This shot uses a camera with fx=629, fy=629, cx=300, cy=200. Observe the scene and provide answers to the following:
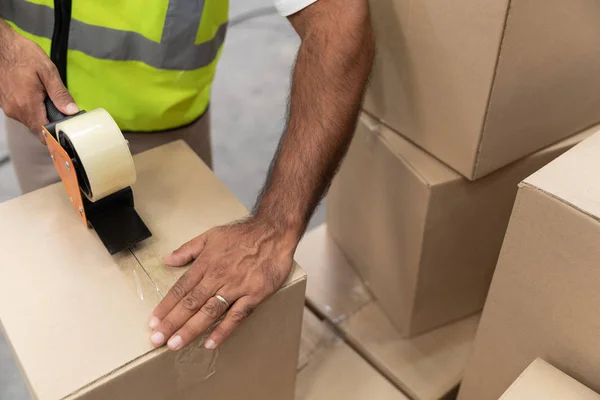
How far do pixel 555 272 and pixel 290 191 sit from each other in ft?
1.15

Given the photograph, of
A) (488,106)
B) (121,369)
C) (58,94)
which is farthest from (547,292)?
(58,94)

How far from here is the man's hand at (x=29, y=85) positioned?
2.60 feet

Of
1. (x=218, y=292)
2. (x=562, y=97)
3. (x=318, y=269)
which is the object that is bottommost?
(x=318, y=269)

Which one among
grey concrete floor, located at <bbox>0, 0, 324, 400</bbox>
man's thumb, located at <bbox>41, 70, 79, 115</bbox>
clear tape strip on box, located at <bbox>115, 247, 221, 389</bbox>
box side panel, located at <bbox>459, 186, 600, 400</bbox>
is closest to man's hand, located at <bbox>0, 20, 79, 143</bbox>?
man's thumb, located at <bbox>41, 70, 79, 115</bbox>

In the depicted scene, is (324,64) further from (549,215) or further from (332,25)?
(549,215)

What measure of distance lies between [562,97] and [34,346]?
0.77 m

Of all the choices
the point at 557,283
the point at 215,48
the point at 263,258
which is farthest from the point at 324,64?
the point at 557,283

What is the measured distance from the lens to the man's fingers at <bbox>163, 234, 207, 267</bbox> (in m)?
0.75

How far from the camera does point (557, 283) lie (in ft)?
2.26

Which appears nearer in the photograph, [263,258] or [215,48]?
[263,258]

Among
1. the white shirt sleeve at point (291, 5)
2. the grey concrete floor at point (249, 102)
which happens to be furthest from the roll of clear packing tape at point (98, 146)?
the grey concrete floor at point (249, 102)

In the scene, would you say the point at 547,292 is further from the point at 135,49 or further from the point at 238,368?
the point at 135,49

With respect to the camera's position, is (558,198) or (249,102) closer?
(558,198)

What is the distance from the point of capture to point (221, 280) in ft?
2.45
